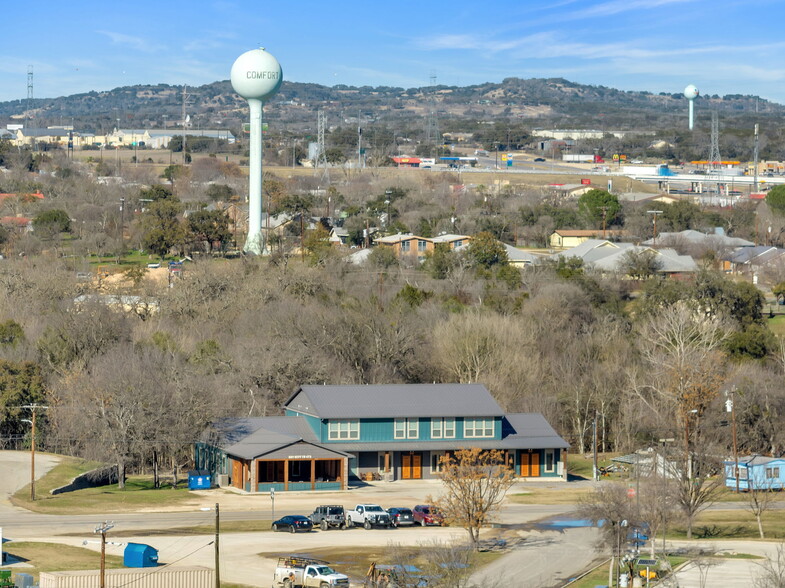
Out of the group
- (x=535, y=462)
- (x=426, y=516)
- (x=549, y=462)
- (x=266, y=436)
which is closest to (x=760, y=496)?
(x=549, y=462)

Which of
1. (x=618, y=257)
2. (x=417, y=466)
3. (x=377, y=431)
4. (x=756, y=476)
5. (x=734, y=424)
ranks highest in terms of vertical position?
(x=618, y=257)

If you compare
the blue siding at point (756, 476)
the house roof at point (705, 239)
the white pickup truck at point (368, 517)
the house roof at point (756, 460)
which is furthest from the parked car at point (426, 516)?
the house roof at point (705, 239)

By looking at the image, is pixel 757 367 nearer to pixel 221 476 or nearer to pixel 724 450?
pixel 724 450

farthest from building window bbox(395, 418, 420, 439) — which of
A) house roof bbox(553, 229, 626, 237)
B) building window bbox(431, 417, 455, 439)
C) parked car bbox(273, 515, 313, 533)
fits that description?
house roof bbox(553, 229, 626, 237)

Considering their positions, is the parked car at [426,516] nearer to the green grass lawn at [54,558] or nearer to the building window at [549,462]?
the green grass lawn at [54,558]

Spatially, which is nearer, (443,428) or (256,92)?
(443,428)

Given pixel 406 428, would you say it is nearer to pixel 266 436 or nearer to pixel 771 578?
pixel 266 436
